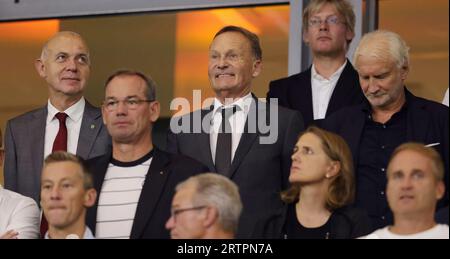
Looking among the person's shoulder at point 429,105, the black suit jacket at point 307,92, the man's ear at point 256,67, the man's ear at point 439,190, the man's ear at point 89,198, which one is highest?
the man's ear at point 256,67

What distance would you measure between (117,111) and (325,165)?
130 cm

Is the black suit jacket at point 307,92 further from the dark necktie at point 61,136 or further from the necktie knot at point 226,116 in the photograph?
the dark necktie at point 61,136

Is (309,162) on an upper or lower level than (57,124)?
lower

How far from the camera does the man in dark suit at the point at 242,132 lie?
7410 millimetres

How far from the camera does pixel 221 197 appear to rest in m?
7.05

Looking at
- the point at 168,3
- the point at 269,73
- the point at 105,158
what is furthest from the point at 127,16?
the point at 105,158

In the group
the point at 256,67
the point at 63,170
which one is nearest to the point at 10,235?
the point at 63,170

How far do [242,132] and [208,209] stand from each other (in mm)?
726

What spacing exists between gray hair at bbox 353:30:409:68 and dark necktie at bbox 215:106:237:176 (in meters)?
0.86

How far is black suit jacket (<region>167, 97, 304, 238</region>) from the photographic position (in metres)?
7.32

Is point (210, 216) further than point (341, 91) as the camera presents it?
No

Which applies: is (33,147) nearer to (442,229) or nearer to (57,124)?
(57,124)

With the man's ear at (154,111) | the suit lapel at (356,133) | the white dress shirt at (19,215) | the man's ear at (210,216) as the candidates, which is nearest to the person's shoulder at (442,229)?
the suit lapel at (356,133)

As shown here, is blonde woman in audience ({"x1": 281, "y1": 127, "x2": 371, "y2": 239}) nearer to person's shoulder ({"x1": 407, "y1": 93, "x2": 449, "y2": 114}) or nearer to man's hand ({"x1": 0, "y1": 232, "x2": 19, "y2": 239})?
person's shoulder ({"x1": 407, "y1": 93, "x2": 449, "y2": 114})
